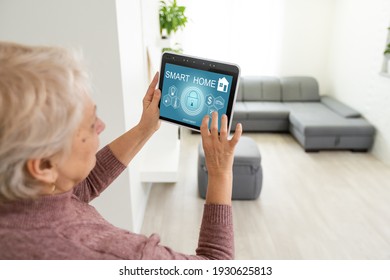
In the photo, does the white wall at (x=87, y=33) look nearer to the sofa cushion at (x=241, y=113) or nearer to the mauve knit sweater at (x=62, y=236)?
the mauve knit sweater at (x=62, y=236)

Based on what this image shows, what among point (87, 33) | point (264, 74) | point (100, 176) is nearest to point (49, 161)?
point (100, 176)

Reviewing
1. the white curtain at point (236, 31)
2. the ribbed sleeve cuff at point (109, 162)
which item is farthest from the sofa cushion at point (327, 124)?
the ribbed sleeve cuff at point (109, 162)

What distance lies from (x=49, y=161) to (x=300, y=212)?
7.67ft

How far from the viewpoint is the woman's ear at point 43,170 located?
583 mm

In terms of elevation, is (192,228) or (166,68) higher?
(166,68)

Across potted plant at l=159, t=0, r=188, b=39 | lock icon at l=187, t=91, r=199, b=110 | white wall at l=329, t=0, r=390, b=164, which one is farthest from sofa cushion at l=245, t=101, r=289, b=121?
lock icon at l=187, t=91, r=199, b=110

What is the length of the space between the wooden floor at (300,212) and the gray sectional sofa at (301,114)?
252 mm

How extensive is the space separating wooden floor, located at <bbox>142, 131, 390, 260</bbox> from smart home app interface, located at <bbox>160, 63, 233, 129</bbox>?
1.34 m

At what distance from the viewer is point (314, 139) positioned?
3.79m

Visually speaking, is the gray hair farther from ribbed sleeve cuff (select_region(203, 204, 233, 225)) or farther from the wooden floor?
the wooden floor

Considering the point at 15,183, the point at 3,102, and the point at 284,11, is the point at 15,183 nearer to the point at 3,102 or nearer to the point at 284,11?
the point at 3,102

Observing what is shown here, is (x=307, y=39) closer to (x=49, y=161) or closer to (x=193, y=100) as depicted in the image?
(x=193, y=100)
